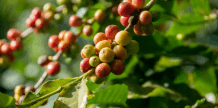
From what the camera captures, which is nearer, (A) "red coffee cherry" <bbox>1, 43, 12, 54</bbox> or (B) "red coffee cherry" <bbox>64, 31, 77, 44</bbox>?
(B) "red coffee cherry" <bbox>64, 31, 77, 44</bbox>

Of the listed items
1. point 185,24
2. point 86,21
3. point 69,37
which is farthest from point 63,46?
point 185,24

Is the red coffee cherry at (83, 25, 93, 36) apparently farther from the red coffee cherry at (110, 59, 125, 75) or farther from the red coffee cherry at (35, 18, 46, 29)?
the red coffee cherry at (110, 59, 125, 75)

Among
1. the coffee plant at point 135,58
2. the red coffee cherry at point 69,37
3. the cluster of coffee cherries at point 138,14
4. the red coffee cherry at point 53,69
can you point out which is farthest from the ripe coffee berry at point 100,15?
the cluster of coffee cherries at point 138,14

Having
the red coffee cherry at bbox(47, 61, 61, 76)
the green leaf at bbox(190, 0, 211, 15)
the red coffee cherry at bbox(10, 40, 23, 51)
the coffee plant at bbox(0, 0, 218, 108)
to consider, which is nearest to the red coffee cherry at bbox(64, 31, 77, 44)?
the coffee plant at bbox(0, 0, 218, 108)

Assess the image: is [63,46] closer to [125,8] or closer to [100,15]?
[100,15]

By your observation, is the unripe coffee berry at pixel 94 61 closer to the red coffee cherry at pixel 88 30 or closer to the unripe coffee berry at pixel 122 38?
the unripe coffee berry at pixel 122 38
